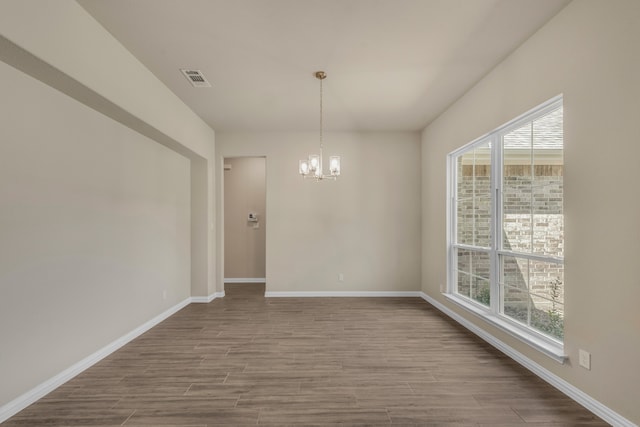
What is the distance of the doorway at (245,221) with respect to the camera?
7.14 meters

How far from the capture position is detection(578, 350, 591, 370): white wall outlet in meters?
2.26

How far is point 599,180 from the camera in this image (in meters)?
2.17

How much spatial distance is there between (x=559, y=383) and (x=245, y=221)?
5.95m

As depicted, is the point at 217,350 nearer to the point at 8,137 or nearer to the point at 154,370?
the point at 154,370

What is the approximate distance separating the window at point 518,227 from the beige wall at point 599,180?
0.77 feet

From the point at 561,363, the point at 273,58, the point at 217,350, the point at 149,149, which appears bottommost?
the point at 217,350

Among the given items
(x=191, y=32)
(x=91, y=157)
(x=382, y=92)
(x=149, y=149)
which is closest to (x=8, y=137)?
(x=91, y=157)

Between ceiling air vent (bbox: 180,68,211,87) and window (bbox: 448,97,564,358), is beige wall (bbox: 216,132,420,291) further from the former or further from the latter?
ceiling air vent (bbox: 180,68,211,87)

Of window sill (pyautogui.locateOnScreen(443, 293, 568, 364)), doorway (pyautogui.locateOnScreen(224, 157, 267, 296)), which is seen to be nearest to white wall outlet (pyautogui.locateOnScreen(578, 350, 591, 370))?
window sill (pyautogui.locateOnScreen(443, 293, 568, 364))

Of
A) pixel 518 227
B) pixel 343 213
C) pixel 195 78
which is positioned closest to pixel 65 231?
pixel 195 78

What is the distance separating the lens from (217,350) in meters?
3.33

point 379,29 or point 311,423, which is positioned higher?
point 379,29

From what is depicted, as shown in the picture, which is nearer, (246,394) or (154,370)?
(246,394)

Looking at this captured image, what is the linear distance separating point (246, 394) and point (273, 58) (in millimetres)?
3004
